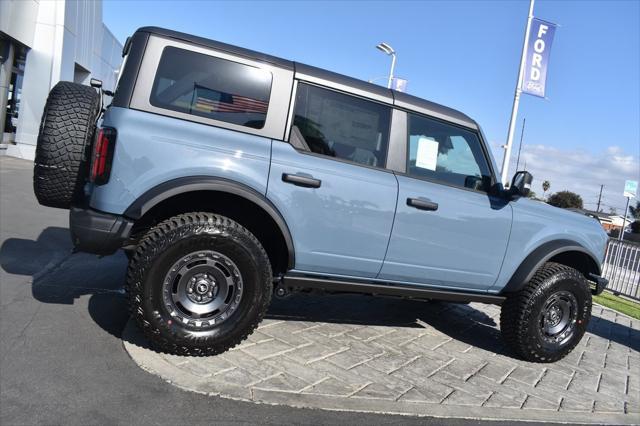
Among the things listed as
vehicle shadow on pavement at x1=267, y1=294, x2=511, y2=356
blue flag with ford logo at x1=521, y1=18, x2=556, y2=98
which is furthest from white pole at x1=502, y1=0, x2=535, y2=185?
vehicle shadow on pavement at x1=267, y1=294, x2=511, y2=356

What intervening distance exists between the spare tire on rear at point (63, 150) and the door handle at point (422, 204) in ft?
7.95

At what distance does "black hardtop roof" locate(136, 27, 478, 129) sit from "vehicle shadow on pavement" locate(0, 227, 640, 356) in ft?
7.24

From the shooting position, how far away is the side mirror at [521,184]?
14.6 ft

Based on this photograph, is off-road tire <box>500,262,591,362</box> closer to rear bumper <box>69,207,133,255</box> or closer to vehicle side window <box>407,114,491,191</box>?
vehicle side window <box>407,114,491,191</box>

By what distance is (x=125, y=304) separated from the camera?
435 centimetres

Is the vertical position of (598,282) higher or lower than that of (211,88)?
lower

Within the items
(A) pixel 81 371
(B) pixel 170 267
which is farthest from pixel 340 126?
(A) pixel 81 371

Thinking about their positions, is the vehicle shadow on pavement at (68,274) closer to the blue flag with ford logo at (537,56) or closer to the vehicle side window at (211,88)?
the vehicle side window at (211,88)

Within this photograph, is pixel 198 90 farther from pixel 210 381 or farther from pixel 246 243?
pixel 210 381

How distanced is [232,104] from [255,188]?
0.64 m

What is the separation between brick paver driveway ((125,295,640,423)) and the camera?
347 cm

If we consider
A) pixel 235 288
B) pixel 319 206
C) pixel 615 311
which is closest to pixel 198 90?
pixel 319 206

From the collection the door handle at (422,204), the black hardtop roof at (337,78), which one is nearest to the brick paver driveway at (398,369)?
the door handle at (422,204)

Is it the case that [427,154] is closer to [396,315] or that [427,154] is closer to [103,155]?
[396,315]
